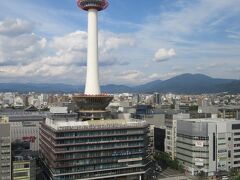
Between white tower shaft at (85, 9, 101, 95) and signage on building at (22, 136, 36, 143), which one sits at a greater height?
white tower shaft at (85, 9, 101, 95)

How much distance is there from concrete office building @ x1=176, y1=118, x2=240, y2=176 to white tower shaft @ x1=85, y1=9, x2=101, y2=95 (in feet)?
76.2

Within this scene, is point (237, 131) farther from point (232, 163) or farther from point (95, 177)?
point (95, 177)

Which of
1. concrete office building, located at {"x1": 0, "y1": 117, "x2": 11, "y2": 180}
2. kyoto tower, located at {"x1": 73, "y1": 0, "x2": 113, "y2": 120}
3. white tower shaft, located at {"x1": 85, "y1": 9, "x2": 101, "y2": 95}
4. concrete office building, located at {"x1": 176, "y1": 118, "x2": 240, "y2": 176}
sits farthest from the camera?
white tower shaft, located at {"x1": 85, "y1": 9, "x2": 101, "y2": 95}

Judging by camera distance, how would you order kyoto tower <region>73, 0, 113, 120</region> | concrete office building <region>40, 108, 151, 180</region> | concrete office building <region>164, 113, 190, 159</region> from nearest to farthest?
concrete office building <region>40, 108, 151, 180</region> < kyoto tower <region>73, 0, 113, 120</region> < concrete office building <region>164, 113, 190, 159</region>

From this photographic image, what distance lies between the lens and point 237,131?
293 ft

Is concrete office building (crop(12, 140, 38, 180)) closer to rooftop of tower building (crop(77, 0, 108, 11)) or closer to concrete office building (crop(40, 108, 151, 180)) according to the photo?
concrete office building (crop(40, 108, 151, 180))

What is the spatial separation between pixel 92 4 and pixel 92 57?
1237cm

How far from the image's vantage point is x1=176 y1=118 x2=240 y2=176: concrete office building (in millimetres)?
84500

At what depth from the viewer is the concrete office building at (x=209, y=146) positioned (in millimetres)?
84500

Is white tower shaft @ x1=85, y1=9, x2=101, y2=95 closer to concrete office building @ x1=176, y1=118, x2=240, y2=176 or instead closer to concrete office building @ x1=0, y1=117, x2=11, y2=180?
concrete office building @ x1=176, y1=118, x2=240, y2=176

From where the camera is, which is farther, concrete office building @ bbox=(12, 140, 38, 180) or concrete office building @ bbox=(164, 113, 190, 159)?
concrete office building @ bbox=(164, 113, 190, 159)

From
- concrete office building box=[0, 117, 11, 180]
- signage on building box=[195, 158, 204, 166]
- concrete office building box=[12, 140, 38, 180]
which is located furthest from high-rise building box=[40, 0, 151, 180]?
signage on building box=[195, 158, 204, 166]

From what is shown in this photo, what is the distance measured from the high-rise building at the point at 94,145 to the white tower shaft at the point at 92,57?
1.67 metres

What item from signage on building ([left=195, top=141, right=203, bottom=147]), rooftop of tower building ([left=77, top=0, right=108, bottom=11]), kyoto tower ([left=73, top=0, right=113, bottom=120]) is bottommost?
signage on building ([left=195, top=141, right=203, bottom=147])
